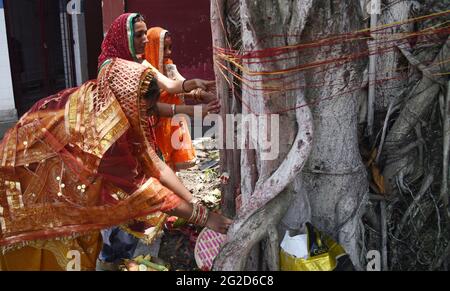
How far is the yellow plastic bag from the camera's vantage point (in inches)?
94.1

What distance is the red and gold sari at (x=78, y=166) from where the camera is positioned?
8.13 ft

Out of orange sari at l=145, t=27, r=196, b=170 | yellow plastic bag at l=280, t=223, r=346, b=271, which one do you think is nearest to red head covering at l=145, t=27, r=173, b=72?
orange sari at l=145, t=27, r=196, b=170

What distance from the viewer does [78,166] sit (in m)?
2.50

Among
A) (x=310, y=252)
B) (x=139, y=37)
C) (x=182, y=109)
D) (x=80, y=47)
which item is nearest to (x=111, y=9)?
(x=80, y=47)

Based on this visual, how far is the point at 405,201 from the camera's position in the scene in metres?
3.04

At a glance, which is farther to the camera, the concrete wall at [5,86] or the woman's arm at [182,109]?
the concrete wall at [5,86]

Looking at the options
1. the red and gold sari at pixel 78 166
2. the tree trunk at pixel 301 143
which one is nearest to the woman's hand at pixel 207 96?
the tree trunk at pixel 301 143

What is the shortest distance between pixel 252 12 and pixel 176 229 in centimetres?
212

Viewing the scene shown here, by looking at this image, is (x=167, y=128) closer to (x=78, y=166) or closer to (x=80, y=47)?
(x=78, y=166)

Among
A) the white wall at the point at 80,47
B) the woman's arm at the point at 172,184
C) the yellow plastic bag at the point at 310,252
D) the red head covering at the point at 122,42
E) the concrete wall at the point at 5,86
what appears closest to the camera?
the yellow plastic bag at the point at 310,252

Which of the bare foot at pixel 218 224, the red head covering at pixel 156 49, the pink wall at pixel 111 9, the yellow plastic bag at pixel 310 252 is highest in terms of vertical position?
the pink wall at pixel 111 9

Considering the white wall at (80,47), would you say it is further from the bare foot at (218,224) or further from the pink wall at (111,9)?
the bare foot at (218,224)

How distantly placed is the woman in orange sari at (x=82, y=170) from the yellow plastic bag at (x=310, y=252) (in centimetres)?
37

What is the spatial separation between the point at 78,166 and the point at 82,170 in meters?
0.03
